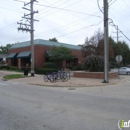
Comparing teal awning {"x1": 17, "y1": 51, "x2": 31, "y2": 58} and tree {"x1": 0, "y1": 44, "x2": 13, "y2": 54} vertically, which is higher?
tree {"x1": 0, "y1": 44, "x2": 13, "y2": 54}

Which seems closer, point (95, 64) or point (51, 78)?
point (51, 78)

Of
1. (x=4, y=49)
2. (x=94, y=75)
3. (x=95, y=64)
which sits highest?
(x=4, y=49)

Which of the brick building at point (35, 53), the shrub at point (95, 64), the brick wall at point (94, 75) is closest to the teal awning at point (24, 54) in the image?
the brick building at point (35, 53)

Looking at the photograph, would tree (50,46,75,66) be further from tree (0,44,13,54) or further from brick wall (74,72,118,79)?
tree (0,44,13,54)

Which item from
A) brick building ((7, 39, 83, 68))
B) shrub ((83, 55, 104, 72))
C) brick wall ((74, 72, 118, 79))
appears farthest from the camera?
brick building ((7, 39, 83, 68))

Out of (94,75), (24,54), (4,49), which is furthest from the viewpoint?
(4,49)

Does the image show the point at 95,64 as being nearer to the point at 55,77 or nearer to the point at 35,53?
the point at 55,77

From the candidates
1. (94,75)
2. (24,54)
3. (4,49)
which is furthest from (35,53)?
(4,49)

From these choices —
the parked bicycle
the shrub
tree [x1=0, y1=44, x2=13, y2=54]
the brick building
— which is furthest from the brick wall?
tree [x1=0, y1=44, x2=13, y2=54]

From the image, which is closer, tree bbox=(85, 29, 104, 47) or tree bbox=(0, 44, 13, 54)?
tree bbox=(85, 29, 104, 47)

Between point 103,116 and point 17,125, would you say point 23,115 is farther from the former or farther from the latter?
point 103,116

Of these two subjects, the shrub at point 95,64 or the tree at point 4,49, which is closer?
the shrub at point 95,64

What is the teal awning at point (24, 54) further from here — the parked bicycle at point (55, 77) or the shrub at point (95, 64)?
the parked bicycle at point (55, 77)

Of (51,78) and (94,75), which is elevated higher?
(94,75)
